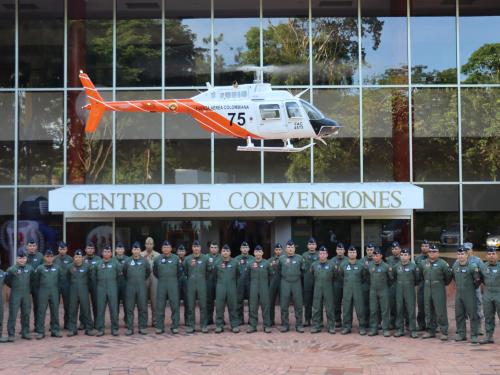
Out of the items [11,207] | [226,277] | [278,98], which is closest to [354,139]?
[278,98]

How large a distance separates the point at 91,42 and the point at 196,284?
7.28m

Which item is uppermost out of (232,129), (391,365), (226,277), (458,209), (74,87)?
(74,87)

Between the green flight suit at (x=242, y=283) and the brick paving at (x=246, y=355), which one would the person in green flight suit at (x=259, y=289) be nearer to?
the green flight suit at (x=242, y=283)

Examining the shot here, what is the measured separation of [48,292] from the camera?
9594 mm

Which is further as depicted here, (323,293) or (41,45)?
(41,45)

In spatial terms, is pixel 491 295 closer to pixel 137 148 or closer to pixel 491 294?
pixel 491 294

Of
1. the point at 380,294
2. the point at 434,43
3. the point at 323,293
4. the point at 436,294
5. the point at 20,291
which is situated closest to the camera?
the point at 436,294

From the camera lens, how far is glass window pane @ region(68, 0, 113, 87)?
13953 mm

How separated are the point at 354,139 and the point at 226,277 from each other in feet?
18.2

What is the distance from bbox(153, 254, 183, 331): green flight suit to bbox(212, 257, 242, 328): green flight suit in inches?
27.9

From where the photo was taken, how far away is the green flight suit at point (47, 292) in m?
9.56

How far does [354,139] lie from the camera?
1379cm

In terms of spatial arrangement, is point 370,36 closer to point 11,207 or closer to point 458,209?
point 458,209

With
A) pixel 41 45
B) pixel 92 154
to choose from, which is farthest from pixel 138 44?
pixel 92 154
